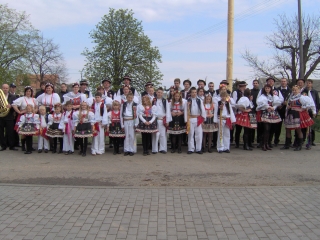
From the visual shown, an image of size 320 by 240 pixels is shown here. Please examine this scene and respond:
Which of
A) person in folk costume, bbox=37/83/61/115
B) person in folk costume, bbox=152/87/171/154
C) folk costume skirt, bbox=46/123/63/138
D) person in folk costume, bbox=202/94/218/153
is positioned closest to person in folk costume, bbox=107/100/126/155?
person in folk costume, bbox=152/87/171/154

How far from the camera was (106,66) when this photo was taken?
100 ft

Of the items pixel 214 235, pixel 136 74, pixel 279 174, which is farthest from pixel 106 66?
pixel 214 235

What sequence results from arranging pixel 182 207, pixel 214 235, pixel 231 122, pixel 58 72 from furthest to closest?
pixel 58 72, pixel 231 122, pixel 182 207, pixel 214 235

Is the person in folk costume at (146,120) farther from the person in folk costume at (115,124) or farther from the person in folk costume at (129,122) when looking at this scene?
the person in folk costume at (115,124)

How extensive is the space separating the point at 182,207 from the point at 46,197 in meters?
2.38

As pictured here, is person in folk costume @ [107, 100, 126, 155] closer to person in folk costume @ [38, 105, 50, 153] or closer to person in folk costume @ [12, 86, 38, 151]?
person in folk costume @ [38, 105, 50, 153]

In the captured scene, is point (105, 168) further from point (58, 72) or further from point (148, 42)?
point (58, 72)

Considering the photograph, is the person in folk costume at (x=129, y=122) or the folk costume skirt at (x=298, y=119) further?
the folk costume skirt at (x=298, y=119)

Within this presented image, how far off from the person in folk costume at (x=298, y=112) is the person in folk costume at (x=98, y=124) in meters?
5.84

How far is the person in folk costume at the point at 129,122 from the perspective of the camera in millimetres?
9125

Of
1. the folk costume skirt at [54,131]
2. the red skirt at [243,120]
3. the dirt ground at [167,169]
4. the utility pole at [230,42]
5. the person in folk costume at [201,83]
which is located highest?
the utility pole at [230,42]

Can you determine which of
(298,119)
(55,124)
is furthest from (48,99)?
(298,119)

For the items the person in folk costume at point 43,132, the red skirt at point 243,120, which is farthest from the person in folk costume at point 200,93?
the person in folk costume at point 43,132

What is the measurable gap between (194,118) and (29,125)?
5008mm
